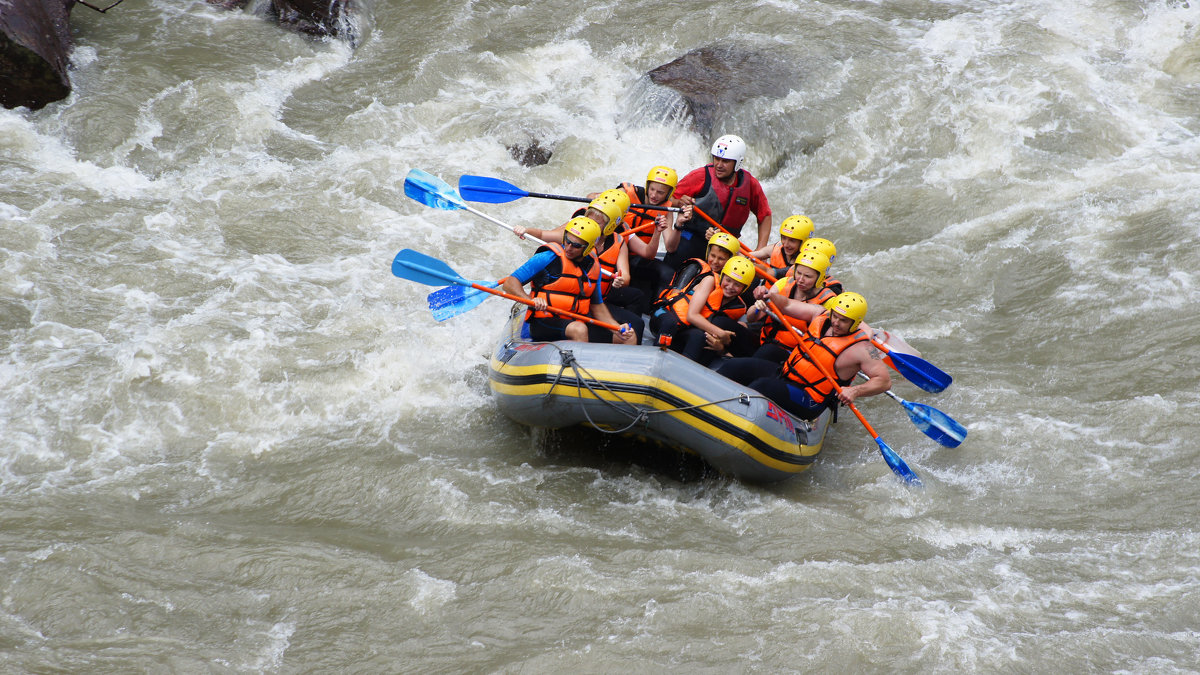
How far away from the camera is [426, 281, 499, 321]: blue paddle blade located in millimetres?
5625

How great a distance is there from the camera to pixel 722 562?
440 cm

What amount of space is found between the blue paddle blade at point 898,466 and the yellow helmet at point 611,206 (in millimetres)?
1950

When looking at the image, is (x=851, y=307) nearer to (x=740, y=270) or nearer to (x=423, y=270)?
(x=740, y=270)

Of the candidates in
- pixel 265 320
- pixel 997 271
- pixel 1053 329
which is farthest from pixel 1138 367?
pixel 265 320

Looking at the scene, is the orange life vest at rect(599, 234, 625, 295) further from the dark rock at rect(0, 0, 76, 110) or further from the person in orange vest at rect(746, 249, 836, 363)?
the dark rock at rect(0, 0, 76, 110)

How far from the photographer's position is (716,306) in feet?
18.2

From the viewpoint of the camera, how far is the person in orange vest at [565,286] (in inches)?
209

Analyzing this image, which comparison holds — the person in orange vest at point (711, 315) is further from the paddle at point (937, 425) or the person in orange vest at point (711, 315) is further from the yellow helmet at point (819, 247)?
the paddle at point (937, 425)

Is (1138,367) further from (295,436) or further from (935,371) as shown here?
(295,436)

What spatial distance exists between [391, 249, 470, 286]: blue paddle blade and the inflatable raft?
0.83 m

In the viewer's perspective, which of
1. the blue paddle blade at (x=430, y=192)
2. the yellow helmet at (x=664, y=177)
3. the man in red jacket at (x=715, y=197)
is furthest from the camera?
the blue paddle blade at (x=430, y=192)

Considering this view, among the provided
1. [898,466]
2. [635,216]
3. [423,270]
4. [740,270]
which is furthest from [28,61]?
[898,466]

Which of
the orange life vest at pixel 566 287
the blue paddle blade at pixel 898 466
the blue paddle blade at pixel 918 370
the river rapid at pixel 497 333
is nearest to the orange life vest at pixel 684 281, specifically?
the orange life vest at pixel 566 287

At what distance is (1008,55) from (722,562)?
733 centimetres
